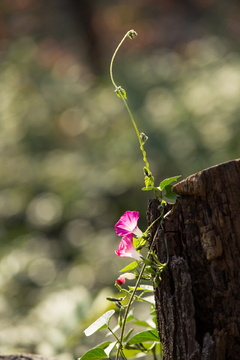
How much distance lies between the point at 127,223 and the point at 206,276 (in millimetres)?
161

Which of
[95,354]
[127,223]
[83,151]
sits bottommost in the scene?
[95,354]

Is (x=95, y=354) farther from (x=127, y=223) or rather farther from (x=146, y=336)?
(x=127, y=223)

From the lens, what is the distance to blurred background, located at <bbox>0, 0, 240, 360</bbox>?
2.57m

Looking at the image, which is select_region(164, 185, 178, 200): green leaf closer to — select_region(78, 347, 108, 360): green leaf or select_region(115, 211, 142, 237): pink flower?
select_region(115, 211, 142, 237): pink flower

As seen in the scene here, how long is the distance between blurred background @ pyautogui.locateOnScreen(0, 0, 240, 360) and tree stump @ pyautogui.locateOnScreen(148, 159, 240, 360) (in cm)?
62

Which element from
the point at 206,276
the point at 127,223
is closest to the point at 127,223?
the point at 127,223

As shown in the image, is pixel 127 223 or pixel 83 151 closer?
pixel 127 223

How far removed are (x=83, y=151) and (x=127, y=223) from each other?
3.10 m

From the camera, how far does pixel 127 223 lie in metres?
0.57

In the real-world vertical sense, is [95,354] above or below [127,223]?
below

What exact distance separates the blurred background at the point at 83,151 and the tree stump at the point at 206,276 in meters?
0.62

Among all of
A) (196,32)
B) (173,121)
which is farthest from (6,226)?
(196,32)

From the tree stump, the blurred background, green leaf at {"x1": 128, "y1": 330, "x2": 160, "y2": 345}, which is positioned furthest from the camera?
the blurred background

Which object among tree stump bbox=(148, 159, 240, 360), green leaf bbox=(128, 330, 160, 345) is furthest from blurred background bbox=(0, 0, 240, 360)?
tree stump bbox=(148, 159, 240, 360)
